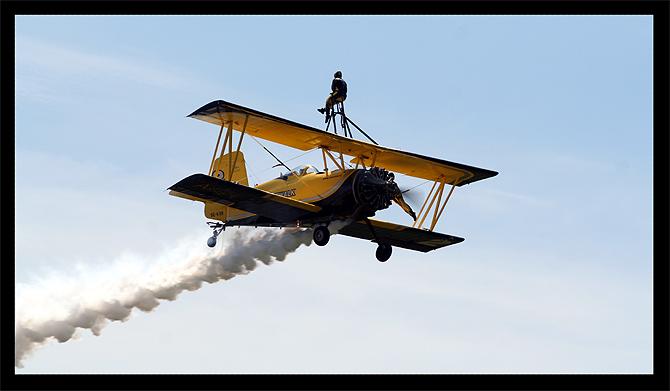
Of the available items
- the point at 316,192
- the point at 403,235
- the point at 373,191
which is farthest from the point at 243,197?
the point at 403,235

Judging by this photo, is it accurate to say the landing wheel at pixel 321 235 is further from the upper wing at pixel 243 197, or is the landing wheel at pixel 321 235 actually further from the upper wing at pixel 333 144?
the upper wing at pixel 333 144

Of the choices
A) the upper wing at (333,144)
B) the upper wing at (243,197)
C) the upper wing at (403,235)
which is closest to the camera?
the upper wing at (243,197)

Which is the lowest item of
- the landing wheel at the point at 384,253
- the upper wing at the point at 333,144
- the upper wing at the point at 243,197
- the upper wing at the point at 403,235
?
the landing wheel at the point at 384,253

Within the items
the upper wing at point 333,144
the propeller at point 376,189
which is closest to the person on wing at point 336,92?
the upper wing at point 333,144

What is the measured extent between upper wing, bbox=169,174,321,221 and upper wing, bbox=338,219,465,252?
2.12m

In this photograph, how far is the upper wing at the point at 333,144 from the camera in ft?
90.7

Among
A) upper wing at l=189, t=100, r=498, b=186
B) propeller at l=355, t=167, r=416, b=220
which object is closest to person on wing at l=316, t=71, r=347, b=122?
upper wing at l=189, t=100, r=498, b=186

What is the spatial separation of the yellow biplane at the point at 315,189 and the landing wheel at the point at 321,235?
29 mm

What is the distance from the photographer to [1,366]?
26344 mm

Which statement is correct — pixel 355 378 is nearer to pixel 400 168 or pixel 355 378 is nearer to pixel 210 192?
pixel 210 192

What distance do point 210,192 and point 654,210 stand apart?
12574mm

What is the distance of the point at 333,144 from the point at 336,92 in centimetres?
186

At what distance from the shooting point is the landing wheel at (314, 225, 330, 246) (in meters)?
28.0

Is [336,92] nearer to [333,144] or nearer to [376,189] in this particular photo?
[333,144]
